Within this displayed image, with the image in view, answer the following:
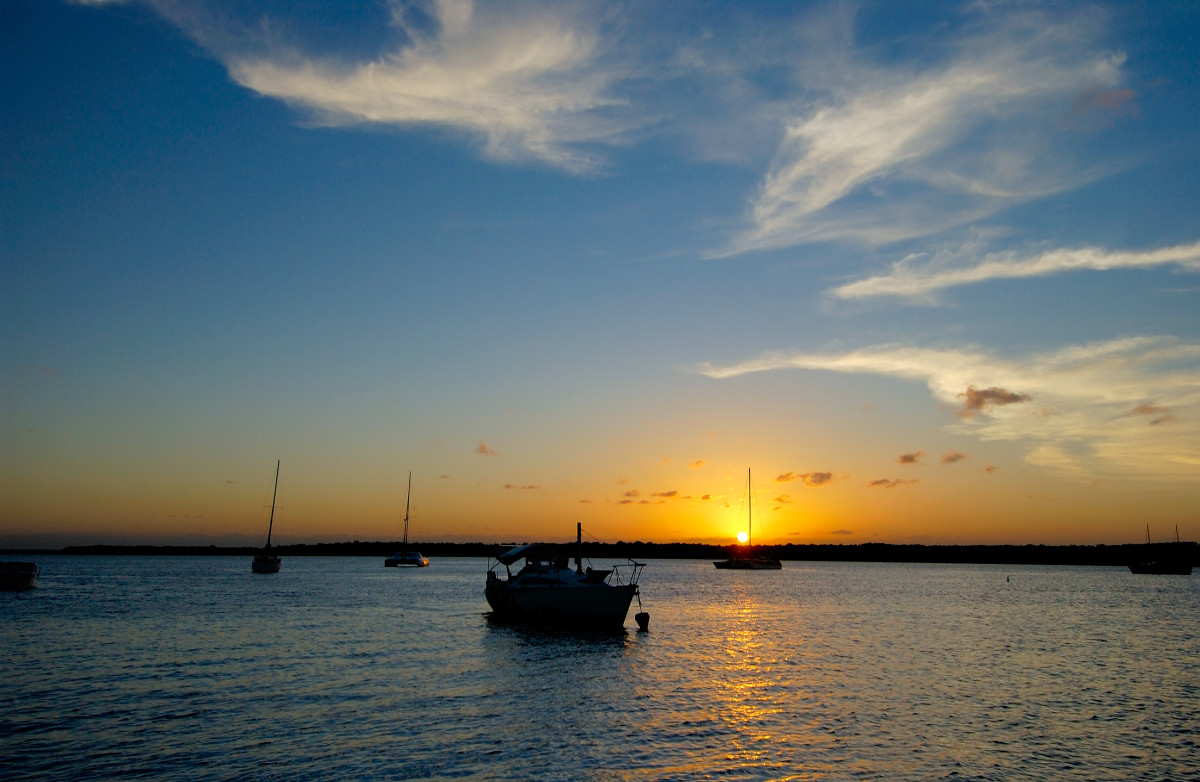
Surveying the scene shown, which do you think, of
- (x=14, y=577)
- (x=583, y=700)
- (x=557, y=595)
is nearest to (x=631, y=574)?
(x=14, y=577)

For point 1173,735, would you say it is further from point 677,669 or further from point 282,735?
point 282,735

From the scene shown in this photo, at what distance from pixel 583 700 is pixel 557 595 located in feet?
64.7

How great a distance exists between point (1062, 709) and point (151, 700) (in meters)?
33.5

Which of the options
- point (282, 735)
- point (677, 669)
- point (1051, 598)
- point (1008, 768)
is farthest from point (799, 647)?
point (1051, 598)

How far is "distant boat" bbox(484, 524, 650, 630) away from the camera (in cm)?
4844

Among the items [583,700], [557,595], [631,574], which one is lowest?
[631,574]

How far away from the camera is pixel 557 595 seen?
49.2 m

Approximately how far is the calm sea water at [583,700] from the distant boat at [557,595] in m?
1.35

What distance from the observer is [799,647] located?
1848 inches

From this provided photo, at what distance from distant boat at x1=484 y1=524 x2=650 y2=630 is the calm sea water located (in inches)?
53.1

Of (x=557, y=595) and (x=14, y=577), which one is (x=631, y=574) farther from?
(x=557, y=595)

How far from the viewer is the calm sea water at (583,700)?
2089 cm

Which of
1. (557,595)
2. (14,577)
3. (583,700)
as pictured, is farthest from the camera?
(14,577)

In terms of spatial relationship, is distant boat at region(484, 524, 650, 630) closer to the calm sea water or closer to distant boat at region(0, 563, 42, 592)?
the calm sea water
